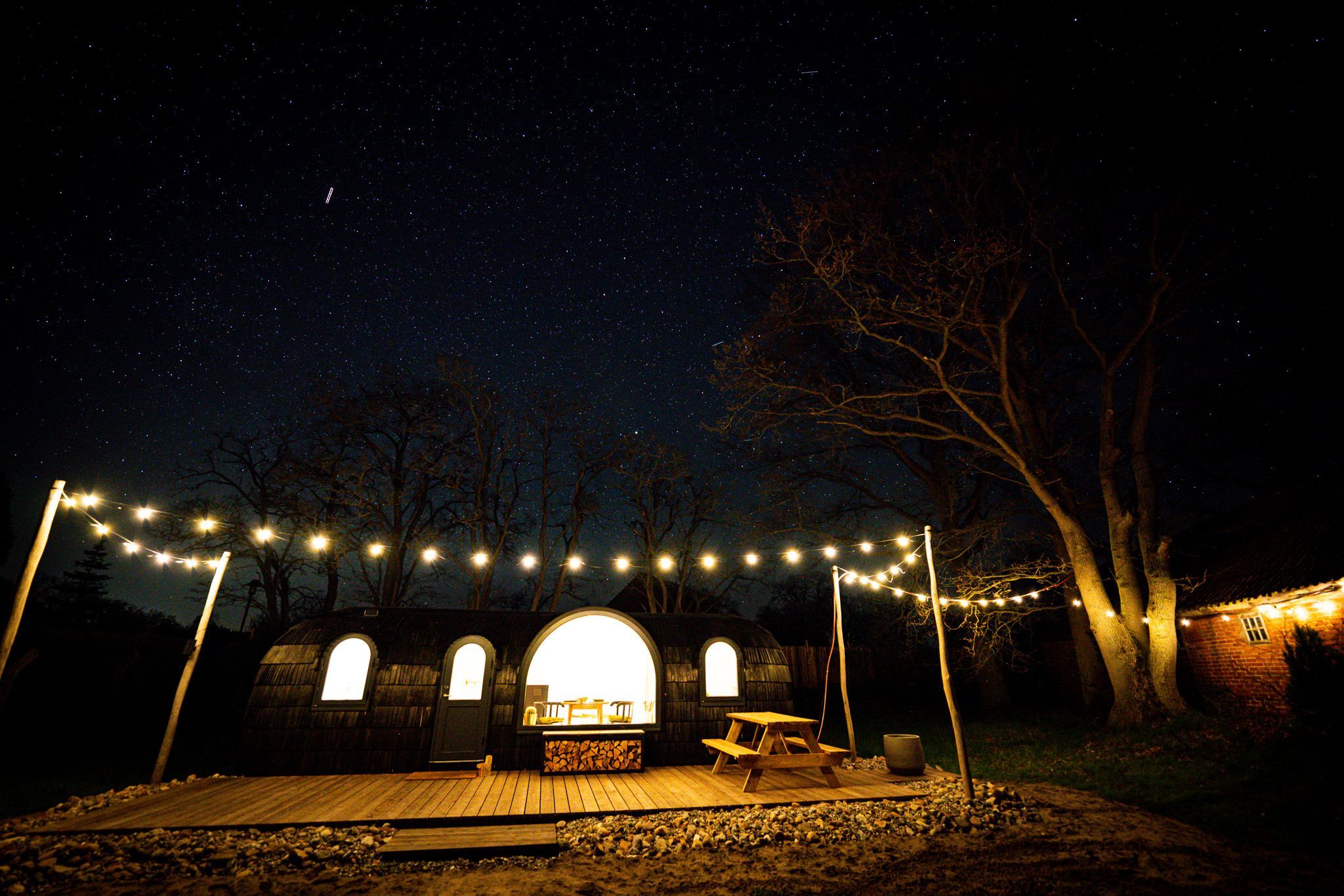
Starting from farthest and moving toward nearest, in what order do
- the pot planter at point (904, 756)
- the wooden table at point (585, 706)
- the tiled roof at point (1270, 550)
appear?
the wooden table at point (585, 706)
the tiled roof at point (1270, 550)
the pot planter at point (904, 756)

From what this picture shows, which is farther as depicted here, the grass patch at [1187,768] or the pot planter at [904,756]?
the pot planter at [904,756]

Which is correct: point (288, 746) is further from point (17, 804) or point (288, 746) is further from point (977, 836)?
point (977, 836)

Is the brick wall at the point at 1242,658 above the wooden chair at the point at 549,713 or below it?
above

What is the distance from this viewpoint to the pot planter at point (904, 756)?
298 inches

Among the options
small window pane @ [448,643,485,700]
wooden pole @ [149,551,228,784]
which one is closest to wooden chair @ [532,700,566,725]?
small window pane @ [448,643,485,700]

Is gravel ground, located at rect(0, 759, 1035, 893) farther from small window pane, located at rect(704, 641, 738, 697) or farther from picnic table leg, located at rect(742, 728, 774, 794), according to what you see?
small window pane, located at rect(704, 641, 738, 697)

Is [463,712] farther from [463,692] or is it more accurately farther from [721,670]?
[721,670]

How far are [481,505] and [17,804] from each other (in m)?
10.9

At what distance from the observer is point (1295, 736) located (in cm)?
732

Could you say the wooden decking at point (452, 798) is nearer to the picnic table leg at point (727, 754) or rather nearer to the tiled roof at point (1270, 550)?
the picnic table leg at point (727, 754)

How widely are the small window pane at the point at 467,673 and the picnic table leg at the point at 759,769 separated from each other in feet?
13.9

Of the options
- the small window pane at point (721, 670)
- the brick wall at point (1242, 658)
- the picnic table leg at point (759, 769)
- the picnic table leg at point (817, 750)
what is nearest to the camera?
the picnic table leg at point (759, 769)

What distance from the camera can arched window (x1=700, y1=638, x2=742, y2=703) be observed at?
9.34m

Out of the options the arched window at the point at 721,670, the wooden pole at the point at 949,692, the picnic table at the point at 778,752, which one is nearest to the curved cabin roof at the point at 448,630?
the arched window at the point at 721,670
